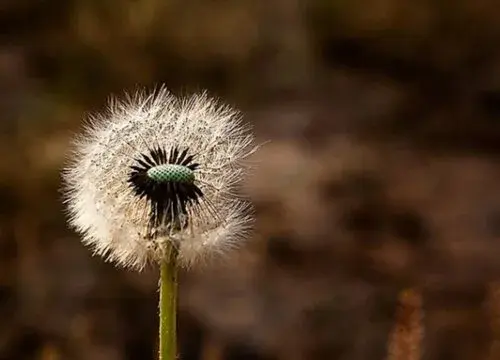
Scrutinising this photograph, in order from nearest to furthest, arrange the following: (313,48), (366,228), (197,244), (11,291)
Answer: (197,244) → (11,291) → (366,228) → (313,48)

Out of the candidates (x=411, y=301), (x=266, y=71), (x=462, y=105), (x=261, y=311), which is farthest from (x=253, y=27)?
(x=411, y=301)

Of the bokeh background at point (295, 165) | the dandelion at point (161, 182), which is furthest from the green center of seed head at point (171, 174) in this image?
the bokeh background at point (295, 165)

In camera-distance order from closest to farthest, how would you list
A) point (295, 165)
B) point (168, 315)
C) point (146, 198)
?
1. point (168, 315)
2. point (146, 198)
3. point (295, 165)

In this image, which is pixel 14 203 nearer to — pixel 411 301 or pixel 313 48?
pixel 313 48

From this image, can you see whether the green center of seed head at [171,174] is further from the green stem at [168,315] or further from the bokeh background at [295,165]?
the bokeh background at [295,165]

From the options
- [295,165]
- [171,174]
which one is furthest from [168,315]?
[295,165]

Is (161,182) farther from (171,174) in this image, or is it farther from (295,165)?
(295,165)

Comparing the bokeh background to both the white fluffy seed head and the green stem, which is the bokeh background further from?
the green stem

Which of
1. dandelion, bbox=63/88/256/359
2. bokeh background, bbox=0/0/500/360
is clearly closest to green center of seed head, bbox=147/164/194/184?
dandelion, bbox=63/88/256/359
